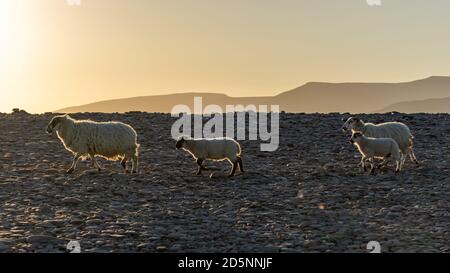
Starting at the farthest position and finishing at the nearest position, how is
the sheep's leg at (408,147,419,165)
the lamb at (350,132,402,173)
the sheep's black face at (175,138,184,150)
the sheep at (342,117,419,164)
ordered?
the sheep's leg at (408,147,419,165) < the sheep at (342,117,419,164) < the sheep's black face at (175,138,184,150) < the lamb at (350,132,402,173)

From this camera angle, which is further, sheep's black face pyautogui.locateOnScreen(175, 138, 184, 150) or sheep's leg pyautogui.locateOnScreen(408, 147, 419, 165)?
sheep's leg pyautogui.locateOnScreen(408, 147, 419, 165)

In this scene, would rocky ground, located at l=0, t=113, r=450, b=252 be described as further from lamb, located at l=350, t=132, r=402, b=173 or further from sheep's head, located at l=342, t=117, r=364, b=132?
sheep's head, located at l=342, t=117, r=364, b=132

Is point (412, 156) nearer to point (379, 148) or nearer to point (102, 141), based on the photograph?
point (379, 148)

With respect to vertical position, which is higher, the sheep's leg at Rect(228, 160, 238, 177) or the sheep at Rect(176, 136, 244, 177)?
the sheep at Rect(176, 136, 244, 177)

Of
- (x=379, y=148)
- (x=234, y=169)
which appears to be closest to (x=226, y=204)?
(x=234, y=169)

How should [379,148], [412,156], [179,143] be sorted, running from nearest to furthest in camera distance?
[379,148], [179,143], [412,156]

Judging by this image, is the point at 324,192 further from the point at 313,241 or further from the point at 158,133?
the point at 158,133

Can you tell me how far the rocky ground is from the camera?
10.4 metres

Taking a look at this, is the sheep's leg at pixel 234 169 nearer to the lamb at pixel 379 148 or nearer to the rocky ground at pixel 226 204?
the rocky ground at pixel 226 204

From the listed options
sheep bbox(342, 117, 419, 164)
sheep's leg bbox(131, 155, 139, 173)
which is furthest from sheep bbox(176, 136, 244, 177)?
sheep bbox(342, 117, 419, 164)

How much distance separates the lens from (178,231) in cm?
1122

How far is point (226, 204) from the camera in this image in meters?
13.7

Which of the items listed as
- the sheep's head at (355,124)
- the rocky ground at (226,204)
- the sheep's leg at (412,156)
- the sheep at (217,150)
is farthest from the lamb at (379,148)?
the sheep at (217,150)

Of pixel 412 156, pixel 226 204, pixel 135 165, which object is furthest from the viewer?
pixel 412 156
